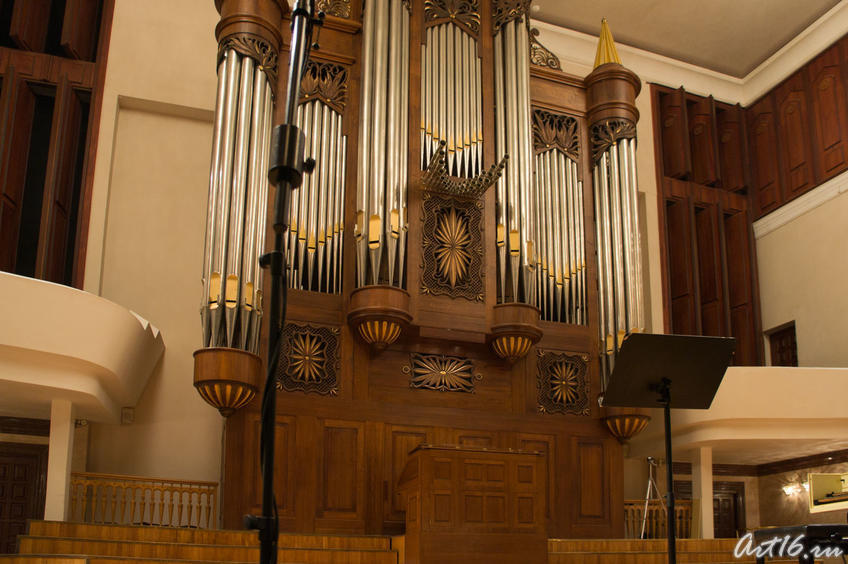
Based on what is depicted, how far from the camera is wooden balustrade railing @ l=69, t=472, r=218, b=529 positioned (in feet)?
21.3

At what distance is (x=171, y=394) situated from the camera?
7.93 metres

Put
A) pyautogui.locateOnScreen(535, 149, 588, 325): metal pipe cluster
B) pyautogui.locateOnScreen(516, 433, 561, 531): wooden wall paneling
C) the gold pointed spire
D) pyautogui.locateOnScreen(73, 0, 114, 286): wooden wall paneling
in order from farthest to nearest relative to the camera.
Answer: the gold pointed spire → pyautogui.locateOnScreen(73, 0, 114, 286): wooden wall paneling → pyautogui.locateOnScreen(535, 149, 588, 325): metal pipe cluster → pyautogui.locateOnScreen(516, 433, 561, 531): wooden wall paneling

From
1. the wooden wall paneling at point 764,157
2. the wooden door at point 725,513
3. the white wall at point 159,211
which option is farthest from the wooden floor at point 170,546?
the wooden wall paneling at point 764,157

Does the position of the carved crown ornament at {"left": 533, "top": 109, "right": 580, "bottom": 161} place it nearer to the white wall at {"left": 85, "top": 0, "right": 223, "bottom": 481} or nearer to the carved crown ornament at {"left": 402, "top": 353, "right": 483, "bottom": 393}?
the carved crown ornament at {"left": 402, "top": 353, "right": 483, "bottom": 393}

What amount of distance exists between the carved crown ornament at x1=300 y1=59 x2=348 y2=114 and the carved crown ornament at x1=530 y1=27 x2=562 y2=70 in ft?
6.35

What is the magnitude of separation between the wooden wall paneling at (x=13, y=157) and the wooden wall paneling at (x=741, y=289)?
25.0ft

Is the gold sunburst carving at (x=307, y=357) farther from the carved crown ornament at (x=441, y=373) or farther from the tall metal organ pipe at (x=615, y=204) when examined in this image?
the tall metal organ pipe at (x=615, y=204)

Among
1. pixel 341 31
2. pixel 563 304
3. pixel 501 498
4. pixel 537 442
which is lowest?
pixel 501 498

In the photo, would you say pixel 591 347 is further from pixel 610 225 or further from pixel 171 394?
pixel 171 394

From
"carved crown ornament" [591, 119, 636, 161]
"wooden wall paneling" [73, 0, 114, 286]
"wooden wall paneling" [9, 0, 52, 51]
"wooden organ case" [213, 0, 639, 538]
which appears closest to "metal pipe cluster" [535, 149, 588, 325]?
"wooden organ case" [213, 0, 639, 538]

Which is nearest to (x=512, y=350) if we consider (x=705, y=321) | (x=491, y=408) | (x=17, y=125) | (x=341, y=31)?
(x=491, y=408)

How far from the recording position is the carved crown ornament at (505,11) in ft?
26.3

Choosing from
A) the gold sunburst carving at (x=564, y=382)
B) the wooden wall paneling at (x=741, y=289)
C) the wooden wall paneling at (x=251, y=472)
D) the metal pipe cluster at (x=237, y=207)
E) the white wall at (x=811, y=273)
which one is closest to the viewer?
the wooden wall paneling at (x=251, y=472)

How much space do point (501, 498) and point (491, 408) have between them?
142 cm
